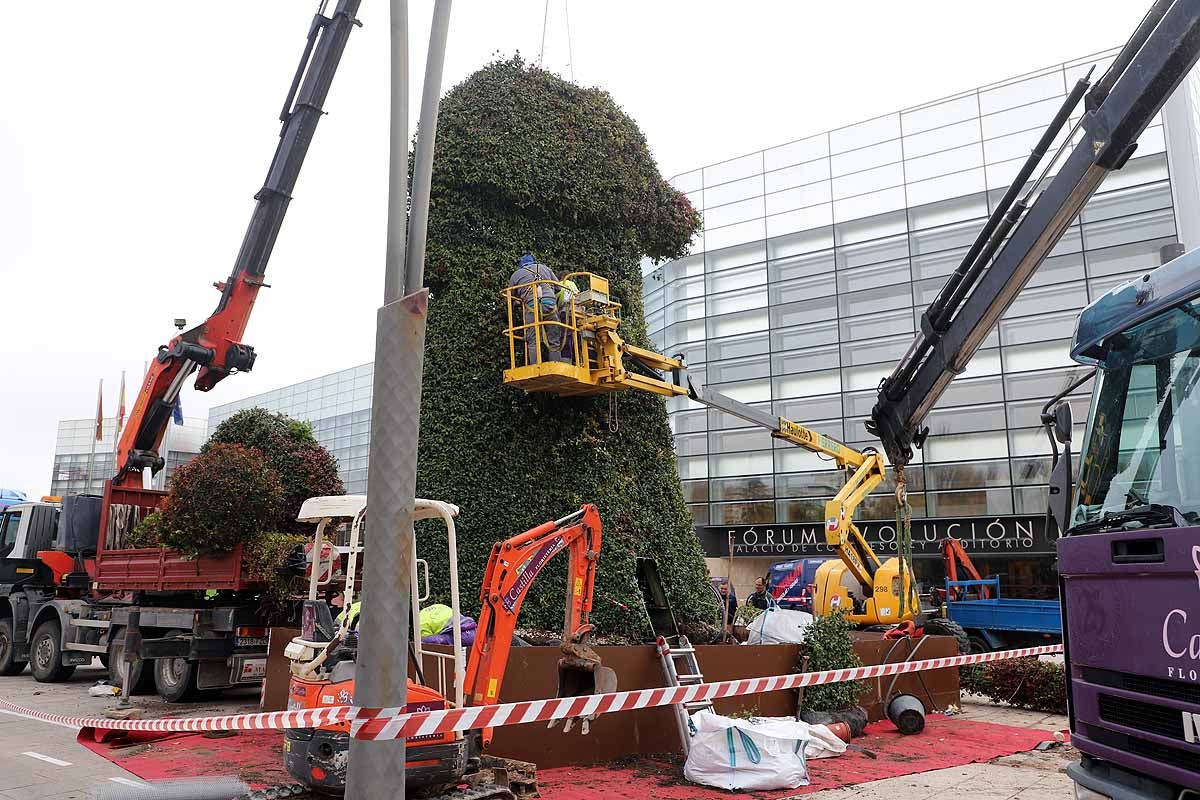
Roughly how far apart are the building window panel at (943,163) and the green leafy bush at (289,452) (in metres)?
22.9

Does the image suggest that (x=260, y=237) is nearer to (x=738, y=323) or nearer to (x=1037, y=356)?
(x=738, y=323)

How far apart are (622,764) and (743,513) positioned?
2312 centimetres

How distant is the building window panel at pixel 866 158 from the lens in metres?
29.8

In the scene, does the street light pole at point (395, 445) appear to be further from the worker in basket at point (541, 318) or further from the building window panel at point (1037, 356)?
the building window panel at point (1037, 356)

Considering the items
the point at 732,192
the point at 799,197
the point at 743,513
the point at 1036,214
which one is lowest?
the point at 743,513

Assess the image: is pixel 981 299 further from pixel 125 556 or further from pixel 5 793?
pixel 125 556

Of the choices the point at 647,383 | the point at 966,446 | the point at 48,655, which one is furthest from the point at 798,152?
the point at 48,655

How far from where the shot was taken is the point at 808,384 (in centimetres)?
3008

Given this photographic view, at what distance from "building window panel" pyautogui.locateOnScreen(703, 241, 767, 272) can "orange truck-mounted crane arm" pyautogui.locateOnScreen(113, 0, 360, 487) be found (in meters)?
20.5

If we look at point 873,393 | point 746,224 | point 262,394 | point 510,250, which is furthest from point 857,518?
point 262,394

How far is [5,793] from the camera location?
23.1 feet

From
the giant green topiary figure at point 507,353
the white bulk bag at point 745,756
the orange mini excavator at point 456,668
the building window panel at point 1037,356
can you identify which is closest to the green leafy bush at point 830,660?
the white bulk bag at point 745,756

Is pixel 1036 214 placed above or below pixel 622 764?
above

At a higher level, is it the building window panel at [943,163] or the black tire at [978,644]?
the building window panel at [943,163]
